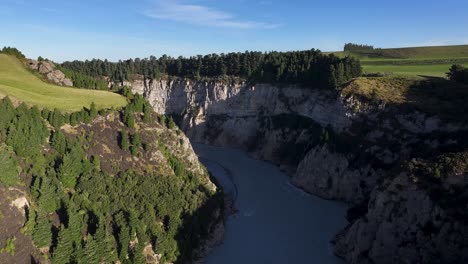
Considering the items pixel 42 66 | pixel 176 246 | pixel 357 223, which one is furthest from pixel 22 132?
pixel 357 223

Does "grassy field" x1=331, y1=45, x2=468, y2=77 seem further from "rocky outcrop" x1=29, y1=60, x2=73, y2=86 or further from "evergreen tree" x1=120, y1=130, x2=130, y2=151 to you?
"rocky outcrop" x1=29, y1=60, x2=73, y2=86

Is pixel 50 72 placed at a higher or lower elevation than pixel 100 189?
higher

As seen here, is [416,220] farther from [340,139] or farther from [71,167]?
[71,167]

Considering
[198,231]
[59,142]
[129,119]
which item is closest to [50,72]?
[129,119]

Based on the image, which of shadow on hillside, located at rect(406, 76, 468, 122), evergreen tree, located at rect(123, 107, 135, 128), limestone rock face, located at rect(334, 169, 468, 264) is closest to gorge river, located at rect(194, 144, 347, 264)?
limestone rock face, located at rect(334, 169, 468, 264)

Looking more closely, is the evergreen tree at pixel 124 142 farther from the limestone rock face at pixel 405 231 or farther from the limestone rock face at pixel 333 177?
the limestone rock face at pixel 333 177

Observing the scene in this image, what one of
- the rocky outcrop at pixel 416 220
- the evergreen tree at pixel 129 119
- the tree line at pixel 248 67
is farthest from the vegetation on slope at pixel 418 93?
the evergreen tree at pixel 129 119
